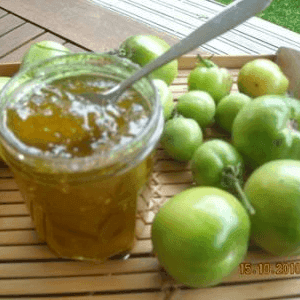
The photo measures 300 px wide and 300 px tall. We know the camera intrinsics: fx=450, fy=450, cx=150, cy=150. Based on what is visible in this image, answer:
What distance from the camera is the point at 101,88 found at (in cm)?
54

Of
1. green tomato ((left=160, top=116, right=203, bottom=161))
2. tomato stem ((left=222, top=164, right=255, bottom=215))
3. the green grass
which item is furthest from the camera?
the green grass

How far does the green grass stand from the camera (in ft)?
4.74

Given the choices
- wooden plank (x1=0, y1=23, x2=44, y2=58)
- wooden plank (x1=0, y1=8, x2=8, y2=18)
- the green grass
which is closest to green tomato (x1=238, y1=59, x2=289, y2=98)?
wooden plank (x1=0, y1=23, x2=44, y2=58)

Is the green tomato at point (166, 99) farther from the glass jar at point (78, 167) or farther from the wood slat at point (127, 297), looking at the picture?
the wood slat at point (127, 297)

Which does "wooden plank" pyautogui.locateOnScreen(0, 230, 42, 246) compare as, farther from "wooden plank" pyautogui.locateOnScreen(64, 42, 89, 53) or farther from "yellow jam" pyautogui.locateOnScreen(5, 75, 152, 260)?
"wooden plank" pyautogui.locateOnScreen(64, 42, 89, 53)

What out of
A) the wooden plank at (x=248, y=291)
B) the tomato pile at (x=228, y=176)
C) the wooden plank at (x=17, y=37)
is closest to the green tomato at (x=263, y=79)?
the tomato pile at (x=228, y=176)

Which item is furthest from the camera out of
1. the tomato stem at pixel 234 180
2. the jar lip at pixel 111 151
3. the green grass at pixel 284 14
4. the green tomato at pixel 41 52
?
the green grass at pixel 284 14

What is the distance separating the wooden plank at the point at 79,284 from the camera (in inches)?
20.9

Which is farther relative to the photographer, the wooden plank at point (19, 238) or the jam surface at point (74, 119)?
the wooden plank at point (19, 238)

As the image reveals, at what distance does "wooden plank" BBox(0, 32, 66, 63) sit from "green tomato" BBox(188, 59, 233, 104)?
0.35 meters

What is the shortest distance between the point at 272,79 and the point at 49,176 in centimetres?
43

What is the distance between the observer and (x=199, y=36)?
0.56 metres

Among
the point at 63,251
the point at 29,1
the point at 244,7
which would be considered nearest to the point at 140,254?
the point at 63,251

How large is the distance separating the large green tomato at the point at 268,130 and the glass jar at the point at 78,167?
15 cm
